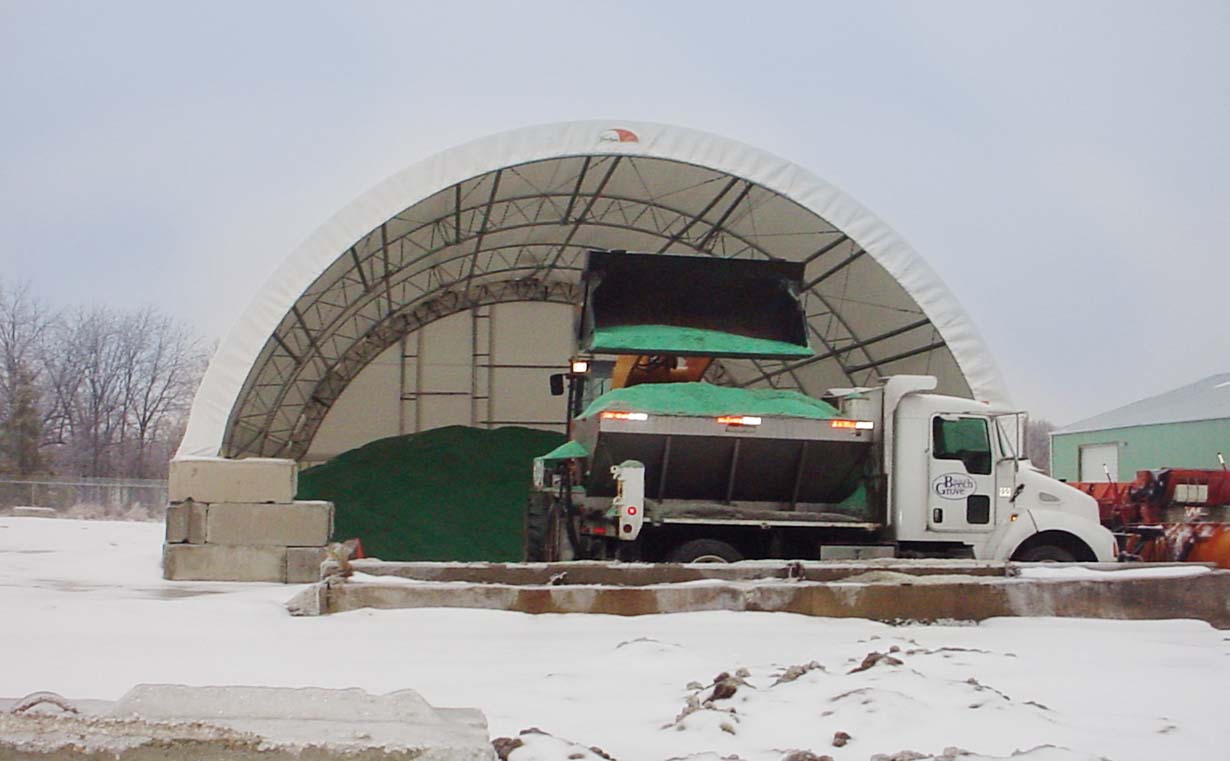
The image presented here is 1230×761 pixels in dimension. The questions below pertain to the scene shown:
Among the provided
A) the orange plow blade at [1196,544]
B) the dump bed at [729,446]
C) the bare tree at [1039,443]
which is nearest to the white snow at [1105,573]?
the dump bed at [729,446]

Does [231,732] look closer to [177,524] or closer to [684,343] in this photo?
[177,524]

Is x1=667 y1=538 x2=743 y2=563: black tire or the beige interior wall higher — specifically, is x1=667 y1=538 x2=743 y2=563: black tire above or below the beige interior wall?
below

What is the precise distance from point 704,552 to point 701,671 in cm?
691

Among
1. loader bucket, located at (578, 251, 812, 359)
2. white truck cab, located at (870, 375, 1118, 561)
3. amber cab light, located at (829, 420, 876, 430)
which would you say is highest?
loader bucket, located at (578, 251, 812, 359)

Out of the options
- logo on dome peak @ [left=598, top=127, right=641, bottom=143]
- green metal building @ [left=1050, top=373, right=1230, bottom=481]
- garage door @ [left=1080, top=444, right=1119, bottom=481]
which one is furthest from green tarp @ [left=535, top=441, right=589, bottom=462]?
garage door @ [left=1080, top=444, right=1119, bottom=481]

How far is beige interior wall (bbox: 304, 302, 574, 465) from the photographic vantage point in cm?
2909

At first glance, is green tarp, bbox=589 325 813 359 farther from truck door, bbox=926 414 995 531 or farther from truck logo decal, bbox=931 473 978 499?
truck logo decal, bbox=931 473 978 499

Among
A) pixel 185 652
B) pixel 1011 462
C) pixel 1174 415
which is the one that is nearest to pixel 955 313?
pixel 1011 462

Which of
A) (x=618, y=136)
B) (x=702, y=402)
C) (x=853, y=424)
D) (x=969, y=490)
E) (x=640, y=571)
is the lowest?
(x=640, y=571)

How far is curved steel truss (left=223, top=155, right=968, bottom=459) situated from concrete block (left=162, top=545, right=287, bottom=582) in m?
4.11

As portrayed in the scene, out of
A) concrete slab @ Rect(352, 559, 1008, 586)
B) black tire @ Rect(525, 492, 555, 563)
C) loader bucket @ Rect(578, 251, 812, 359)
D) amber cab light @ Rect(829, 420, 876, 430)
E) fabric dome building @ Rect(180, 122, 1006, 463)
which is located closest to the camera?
concrete slab @ Rect(352, 559, 1008, 586)

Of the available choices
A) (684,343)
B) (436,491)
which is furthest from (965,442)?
(436,491)

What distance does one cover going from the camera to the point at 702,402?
1348cm

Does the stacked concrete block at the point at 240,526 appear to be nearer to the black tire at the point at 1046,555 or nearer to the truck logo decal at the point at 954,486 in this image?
the truck logo decal at the point at 954,486
